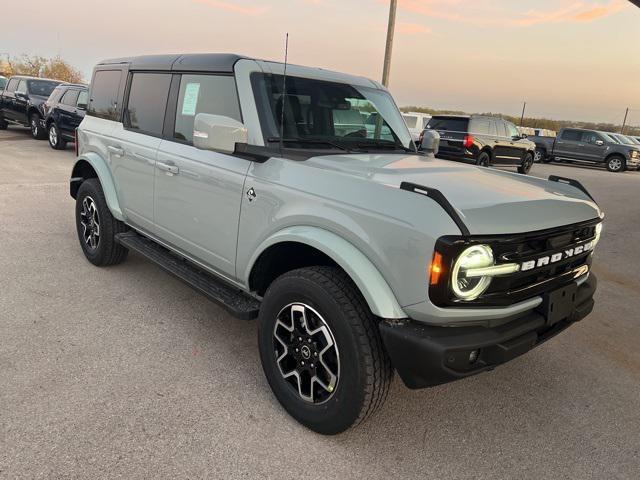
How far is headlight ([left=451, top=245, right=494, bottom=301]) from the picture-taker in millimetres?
2074

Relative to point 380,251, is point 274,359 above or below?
below

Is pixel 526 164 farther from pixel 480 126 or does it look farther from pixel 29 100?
pixel 29 100

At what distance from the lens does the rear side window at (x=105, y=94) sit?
177 inches

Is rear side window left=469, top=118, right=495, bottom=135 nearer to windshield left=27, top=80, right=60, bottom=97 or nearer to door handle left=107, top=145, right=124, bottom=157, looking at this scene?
door handle left=107, top=145, right=124, bottom=157

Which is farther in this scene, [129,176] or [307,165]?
[129,176]

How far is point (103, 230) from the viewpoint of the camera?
14.9 feet

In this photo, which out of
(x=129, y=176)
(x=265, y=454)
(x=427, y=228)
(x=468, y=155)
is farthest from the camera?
(x=468, y=155)

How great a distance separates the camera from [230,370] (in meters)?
3.13

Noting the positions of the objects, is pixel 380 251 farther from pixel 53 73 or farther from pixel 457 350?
pixel 53 73

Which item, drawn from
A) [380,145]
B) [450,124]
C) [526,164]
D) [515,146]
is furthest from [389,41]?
[380,145]

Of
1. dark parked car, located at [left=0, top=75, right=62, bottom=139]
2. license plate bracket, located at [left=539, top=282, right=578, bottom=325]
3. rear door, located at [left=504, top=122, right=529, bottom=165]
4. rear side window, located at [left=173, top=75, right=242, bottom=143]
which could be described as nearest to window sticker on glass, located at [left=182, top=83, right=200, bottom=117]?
rear side window, located at [left=173, top=75, right=242, bottom=143]

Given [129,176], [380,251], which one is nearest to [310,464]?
[380,251]

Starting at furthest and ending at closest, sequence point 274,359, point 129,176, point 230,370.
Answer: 1. point 129,176
2. point 230,370
3. point 274,359

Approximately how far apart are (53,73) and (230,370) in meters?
45.1
